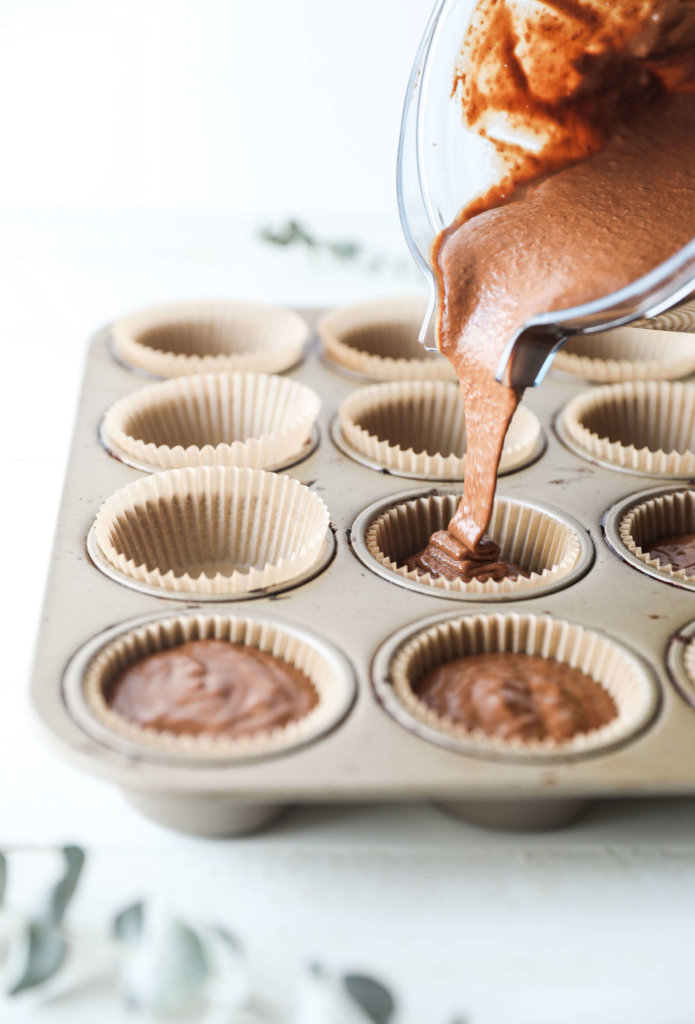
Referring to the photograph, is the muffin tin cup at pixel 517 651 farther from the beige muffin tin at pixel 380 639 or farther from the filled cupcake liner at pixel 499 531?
the filled cupcake liner at pixel 499 531

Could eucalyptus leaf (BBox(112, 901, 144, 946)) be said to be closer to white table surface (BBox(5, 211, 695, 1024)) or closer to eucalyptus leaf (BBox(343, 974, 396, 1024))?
white table surface (BBox(5, 211, 695, 1024))

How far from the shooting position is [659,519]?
6.52 ft

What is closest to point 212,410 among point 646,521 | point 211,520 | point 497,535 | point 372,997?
point 211,520

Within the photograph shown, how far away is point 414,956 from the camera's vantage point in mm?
1269

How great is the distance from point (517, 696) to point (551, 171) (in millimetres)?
841

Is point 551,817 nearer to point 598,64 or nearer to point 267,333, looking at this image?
point 598,64

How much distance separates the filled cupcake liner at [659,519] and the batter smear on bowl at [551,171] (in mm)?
284

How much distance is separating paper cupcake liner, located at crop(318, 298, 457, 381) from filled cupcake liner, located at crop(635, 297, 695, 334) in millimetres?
797

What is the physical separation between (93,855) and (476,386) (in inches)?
34.0

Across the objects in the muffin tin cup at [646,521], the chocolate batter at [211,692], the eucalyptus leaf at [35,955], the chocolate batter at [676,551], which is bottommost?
the eucalyptus leaf at [35,955]

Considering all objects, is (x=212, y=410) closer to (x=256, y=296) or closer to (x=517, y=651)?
(x=256, y=296)

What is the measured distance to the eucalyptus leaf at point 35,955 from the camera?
3.94 ft

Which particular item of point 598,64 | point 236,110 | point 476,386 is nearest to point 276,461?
point 476,386

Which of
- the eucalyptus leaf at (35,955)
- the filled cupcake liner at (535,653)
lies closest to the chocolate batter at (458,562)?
the filled cupcake liner at (535,653)
